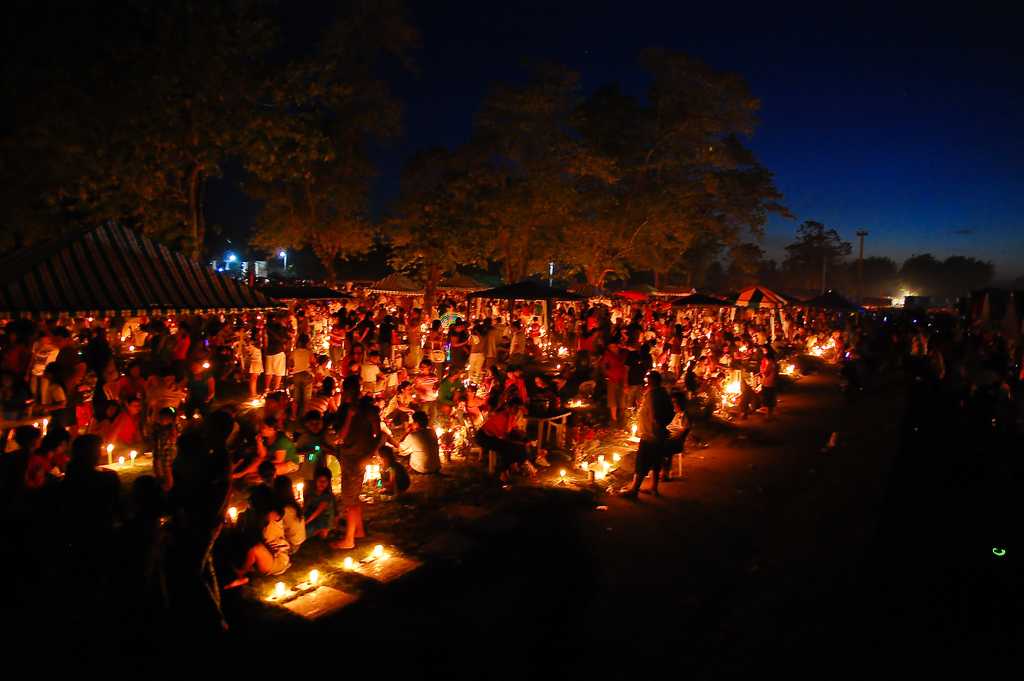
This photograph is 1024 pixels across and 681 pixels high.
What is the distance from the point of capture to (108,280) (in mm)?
7480

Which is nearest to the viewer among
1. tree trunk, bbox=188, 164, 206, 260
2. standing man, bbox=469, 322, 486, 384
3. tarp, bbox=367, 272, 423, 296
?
tree trunk, bbox=188, 164, 206, 260

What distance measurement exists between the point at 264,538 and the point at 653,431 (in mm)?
4718

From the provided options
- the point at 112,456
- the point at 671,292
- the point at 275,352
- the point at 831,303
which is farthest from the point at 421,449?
the point at 671,292

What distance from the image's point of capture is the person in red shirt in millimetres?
12609

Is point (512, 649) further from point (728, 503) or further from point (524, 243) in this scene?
point (524, 243)

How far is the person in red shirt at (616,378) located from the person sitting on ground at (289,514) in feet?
24.7

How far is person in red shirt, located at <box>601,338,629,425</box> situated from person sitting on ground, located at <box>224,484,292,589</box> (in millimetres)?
7754

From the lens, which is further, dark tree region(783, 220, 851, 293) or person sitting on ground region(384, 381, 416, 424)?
dark tree region(783, 220, 851, 293)

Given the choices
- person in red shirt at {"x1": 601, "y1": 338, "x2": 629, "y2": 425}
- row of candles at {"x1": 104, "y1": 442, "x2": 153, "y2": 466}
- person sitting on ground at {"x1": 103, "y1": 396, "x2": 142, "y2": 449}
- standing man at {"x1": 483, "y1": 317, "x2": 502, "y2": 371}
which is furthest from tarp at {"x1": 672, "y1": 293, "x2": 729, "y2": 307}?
row of candles at {"x1": 104, "y1": 442, "x2": 153, "y2": 466}

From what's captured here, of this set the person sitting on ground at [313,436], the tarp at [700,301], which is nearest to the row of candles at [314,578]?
the person sitting on ground at [313,436]

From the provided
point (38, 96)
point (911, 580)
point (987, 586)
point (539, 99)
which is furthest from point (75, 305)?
point (539, 99)

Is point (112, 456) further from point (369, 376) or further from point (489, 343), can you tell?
point (489, 343)

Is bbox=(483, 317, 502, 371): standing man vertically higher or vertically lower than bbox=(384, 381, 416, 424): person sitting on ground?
higher

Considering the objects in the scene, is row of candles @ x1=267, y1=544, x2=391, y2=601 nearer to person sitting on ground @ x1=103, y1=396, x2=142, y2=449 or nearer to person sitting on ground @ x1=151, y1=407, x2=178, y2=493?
person sitting on ground @ x1=151, y1=407, x2=178, y2=493
